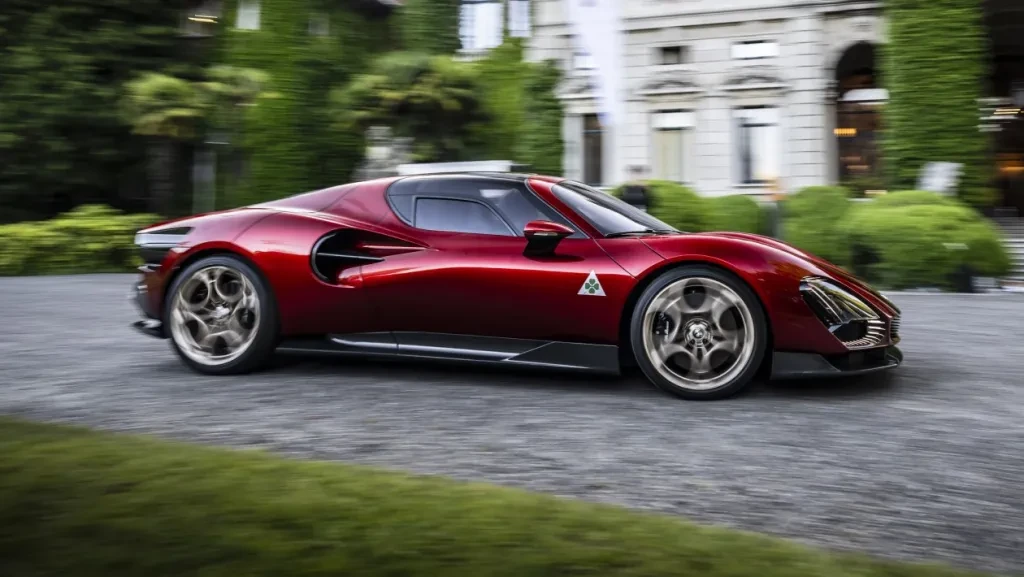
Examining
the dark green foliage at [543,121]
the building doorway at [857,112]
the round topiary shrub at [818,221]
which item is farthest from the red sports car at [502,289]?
the building doorway at [857,112]

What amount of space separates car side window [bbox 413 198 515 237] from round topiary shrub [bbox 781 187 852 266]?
9.93 m

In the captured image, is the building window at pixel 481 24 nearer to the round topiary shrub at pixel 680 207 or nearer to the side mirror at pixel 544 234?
the round topiary shrub at pixel 680 207

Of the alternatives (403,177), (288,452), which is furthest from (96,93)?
(288,452)

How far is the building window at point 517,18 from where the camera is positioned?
27.1m

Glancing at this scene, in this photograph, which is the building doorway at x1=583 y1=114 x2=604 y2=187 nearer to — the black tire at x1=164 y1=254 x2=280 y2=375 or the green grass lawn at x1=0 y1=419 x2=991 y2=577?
the black tire at x1=164 y1=254 x2=280 y2=375

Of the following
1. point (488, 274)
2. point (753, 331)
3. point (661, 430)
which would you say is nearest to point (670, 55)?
point (488, 274)

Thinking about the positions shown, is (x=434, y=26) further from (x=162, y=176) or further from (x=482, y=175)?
(x=482, y=175)

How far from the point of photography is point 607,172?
2522 centimetres

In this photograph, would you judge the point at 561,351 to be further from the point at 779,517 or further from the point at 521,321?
the point at 779,517

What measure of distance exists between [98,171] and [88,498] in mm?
20975

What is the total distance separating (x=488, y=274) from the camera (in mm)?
5277

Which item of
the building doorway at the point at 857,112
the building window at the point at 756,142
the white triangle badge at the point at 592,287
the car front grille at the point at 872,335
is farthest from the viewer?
the building window at the point at 756,142

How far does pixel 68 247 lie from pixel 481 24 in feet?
45.1

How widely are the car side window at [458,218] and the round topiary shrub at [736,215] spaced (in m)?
11.9
